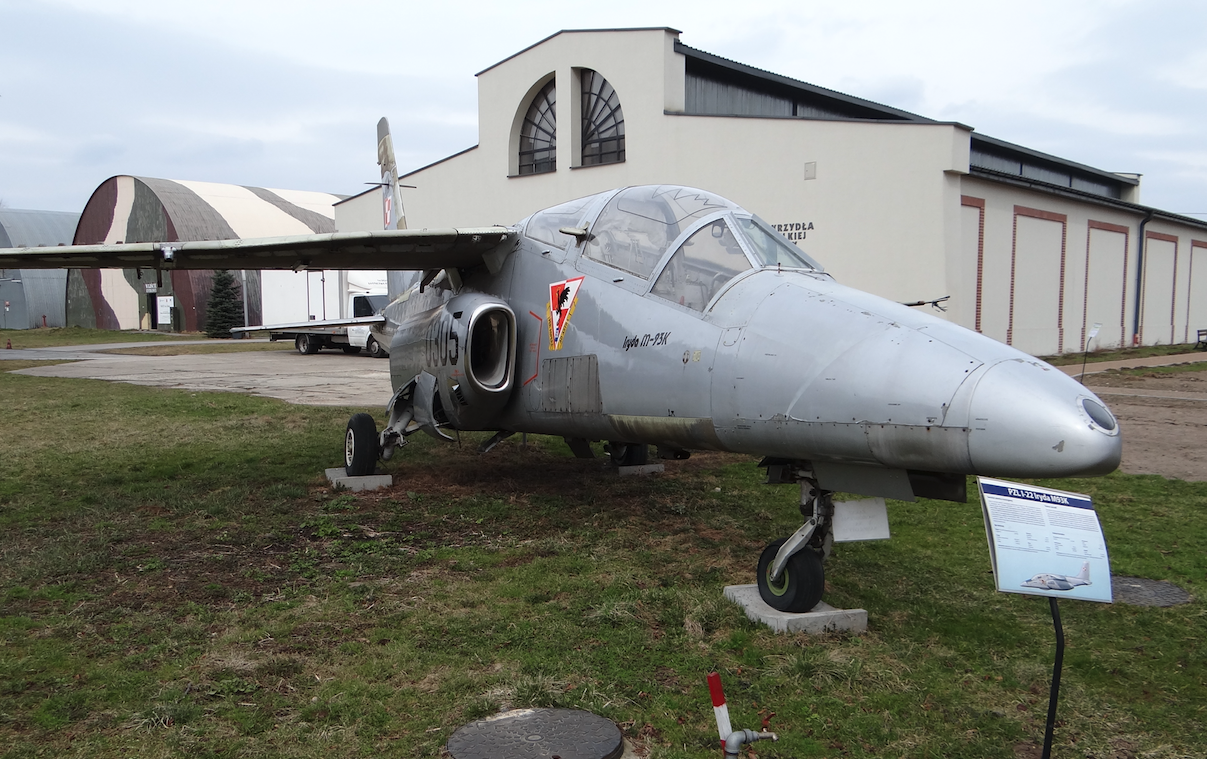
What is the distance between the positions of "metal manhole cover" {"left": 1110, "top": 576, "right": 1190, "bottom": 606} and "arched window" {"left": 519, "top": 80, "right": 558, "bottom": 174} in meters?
25.6

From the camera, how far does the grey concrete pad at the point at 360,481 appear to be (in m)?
8.71

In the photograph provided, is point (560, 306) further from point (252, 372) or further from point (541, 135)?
point (541, 135)

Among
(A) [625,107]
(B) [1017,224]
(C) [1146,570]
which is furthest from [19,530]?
(B) [1017,224]

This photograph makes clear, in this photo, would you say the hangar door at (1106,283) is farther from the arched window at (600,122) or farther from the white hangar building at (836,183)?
the arched window at (600,122)

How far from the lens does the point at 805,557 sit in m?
4.91

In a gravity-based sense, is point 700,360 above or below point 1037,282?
below

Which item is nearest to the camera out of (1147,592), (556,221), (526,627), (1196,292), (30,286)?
(526,627)

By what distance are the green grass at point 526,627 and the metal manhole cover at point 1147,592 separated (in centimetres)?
18

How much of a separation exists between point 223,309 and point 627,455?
40505 mm

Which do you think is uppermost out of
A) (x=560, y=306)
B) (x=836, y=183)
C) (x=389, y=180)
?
(x=836, y=183)

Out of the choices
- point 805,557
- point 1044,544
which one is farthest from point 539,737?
point 1044,544

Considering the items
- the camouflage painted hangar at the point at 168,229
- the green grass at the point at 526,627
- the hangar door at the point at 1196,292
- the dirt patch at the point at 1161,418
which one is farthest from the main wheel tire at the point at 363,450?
the hangar door at the point at 1196,292

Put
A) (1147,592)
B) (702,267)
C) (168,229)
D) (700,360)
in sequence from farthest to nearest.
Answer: (168,229) → (1147,592) → (702,267) → (700,360)

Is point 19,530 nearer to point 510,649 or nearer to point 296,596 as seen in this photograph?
point 296,596
